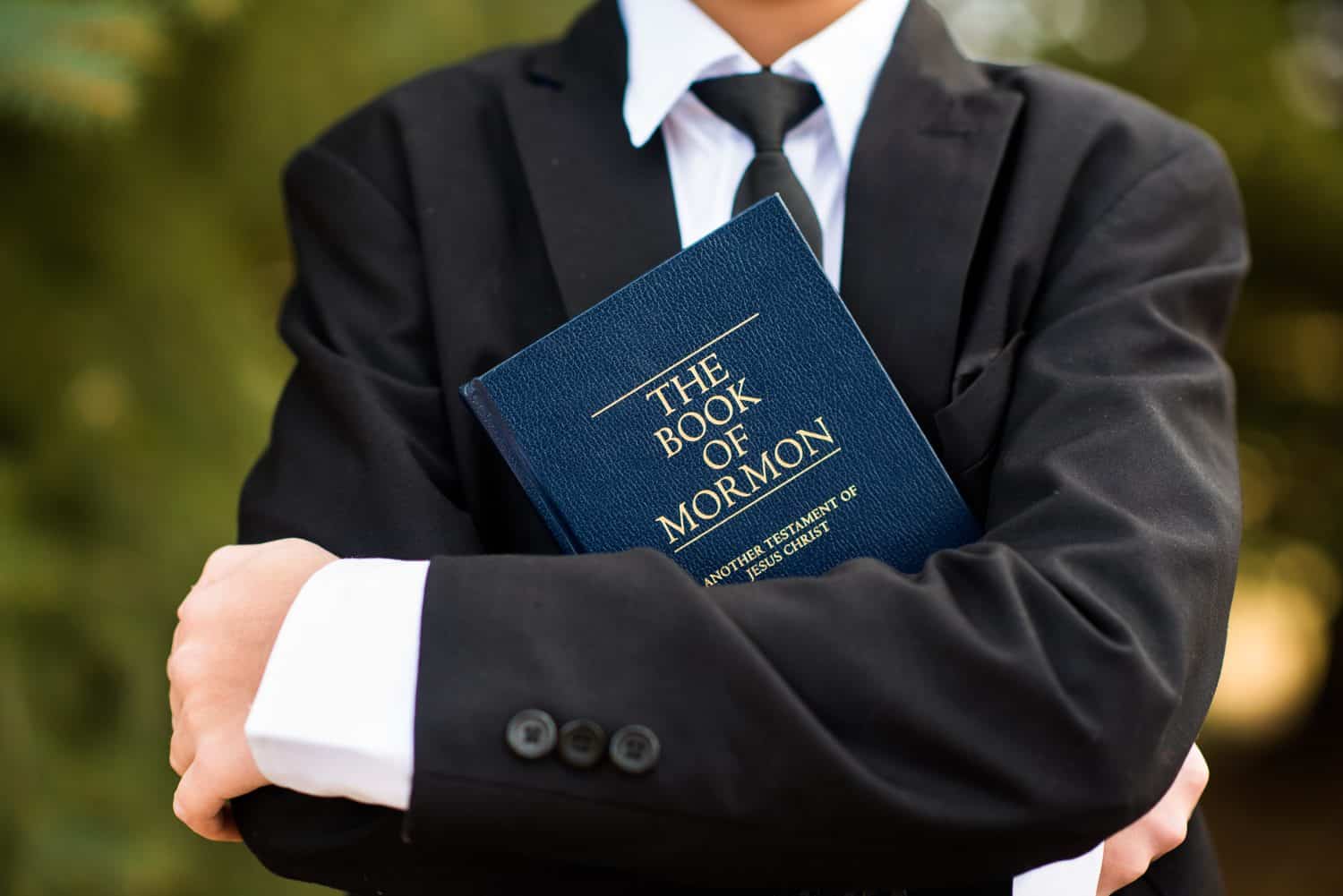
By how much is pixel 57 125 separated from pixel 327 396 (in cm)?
77

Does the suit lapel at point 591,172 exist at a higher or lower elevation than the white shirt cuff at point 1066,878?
higher

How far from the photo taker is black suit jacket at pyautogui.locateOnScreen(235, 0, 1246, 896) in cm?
83

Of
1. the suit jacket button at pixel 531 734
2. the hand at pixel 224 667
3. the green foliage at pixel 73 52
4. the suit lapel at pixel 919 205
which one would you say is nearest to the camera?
the suit jacket button at pixel 531 734

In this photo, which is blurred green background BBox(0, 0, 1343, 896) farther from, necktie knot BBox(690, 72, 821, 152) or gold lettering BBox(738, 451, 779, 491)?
gold lettering BBox(738, 451, 779, 491)

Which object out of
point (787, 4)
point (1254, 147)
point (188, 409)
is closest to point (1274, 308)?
point (1254, 147)

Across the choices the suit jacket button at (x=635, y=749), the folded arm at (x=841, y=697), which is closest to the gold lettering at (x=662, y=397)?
the folded arm at (x=841, y=697)

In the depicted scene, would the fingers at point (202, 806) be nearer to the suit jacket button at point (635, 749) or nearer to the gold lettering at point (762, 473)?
the suit jacket button at point (635, 749)

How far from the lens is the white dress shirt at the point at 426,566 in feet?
2.76

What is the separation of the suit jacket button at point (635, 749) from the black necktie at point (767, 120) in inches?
16.9

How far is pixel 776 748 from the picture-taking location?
82 cm

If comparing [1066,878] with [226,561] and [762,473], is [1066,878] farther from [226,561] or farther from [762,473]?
[226,561]

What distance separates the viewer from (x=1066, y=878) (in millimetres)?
947

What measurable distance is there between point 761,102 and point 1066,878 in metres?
0.62

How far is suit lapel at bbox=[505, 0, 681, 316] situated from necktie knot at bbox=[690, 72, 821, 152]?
0.06m
